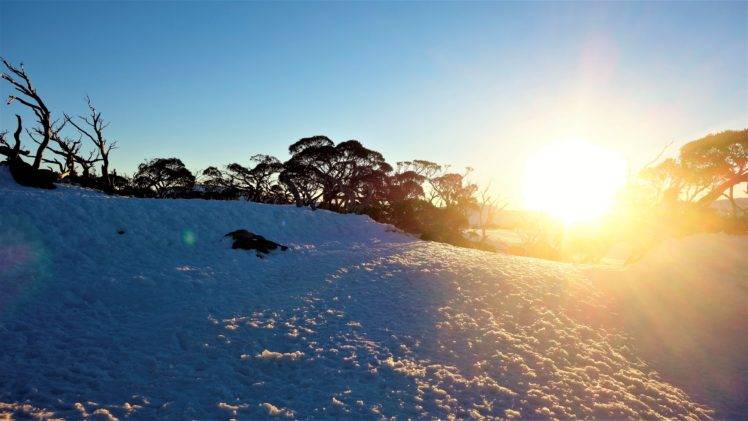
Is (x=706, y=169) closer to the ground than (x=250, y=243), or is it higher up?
higher up

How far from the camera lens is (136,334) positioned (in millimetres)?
7773

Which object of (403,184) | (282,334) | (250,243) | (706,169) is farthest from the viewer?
(403,184)

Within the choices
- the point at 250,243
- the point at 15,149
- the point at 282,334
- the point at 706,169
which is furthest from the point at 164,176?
the point at 706,169

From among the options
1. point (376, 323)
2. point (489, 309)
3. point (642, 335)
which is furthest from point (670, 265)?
point (376, 323)

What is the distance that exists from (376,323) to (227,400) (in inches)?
166

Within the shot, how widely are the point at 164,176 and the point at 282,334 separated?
158ft

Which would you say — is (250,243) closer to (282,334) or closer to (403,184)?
(282,334)

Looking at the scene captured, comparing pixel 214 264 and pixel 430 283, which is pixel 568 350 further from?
pixel 214 264

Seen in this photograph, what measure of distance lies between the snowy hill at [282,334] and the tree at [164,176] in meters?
35.7

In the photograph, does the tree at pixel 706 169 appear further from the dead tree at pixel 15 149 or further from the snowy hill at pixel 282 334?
the dead tree at pixel 15 149

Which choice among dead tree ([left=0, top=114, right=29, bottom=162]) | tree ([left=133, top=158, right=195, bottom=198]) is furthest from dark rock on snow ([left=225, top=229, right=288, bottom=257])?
tree ([left=133, top=158, right=195, bottom=198])

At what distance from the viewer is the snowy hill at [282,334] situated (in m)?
5.96

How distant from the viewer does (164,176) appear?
4800cm

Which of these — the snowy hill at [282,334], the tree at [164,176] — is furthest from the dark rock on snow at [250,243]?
the tree at [164,176]
